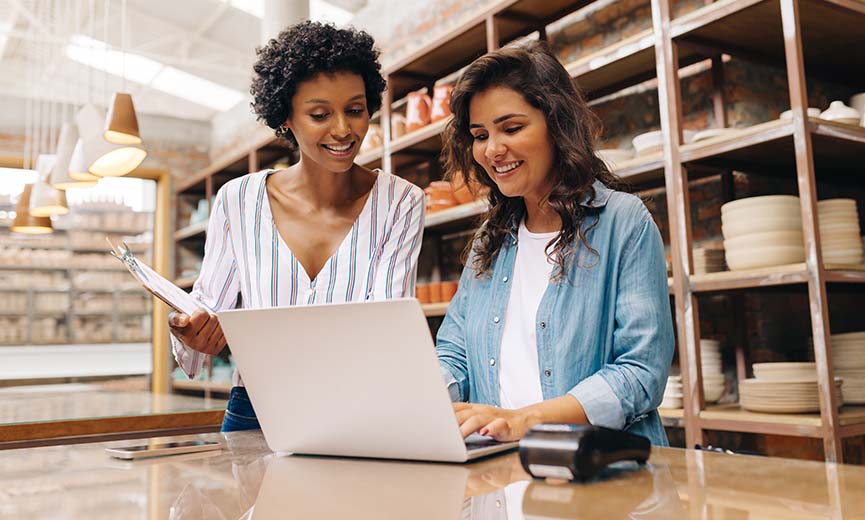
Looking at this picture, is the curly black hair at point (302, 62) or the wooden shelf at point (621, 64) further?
the wooden shelf at point (621, 64)

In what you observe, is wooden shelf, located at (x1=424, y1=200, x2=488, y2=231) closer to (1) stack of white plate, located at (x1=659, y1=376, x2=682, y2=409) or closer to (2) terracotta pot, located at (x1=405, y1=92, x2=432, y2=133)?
(2) terracotta pot, located at (x1=405, y1=92, x2=432, y2=133)

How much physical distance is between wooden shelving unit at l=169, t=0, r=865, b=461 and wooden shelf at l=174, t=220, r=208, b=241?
3.76 meters

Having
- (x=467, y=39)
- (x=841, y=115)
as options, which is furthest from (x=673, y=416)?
(x=467, y=39)

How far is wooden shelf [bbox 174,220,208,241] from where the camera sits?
20.2 feet

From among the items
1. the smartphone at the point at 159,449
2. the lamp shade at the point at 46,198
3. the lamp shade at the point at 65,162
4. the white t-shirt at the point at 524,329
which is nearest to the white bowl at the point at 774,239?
the white t-shirt at the point at 524,329

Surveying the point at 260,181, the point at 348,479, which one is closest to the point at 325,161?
the point at 260,181

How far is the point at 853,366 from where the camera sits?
227cm

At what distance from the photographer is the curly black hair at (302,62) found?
160cm

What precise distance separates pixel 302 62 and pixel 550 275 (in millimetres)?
708

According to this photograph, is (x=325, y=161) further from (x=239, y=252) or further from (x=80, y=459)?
(x=80, y=459)

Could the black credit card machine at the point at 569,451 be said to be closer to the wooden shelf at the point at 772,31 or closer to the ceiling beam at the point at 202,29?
the wooden shelf at the point at 772,31

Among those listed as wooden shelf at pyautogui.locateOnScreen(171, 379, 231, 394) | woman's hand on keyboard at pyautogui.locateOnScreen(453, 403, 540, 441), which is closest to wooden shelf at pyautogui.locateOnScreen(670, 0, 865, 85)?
woman's hand on keyboard at pyautogui.locateOnScreen(453, 403, 540, 441)

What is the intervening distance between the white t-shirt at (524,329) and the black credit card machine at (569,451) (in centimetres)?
51

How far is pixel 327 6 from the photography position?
536 cm
